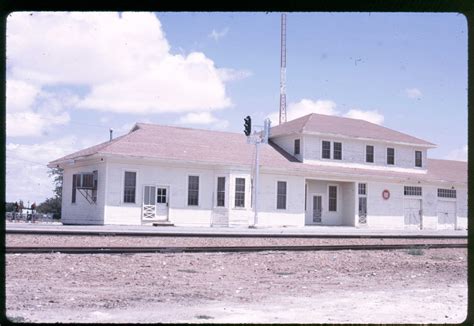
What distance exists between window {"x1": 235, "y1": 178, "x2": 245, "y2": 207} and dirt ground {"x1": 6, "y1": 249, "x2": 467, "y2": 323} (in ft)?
52.9

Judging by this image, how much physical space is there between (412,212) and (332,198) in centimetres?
572

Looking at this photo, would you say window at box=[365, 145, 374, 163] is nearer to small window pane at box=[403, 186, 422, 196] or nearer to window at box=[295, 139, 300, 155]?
small window pane at box=[403, 186, 422, 196]

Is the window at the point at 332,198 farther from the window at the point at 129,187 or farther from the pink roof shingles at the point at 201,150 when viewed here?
the window at the point at 129,187

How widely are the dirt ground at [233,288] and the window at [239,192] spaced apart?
52.9ft

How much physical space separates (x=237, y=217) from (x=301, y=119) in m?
10.4

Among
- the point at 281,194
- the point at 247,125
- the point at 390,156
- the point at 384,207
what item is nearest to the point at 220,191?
the point at 281,194

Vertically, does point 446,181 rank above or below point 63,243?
above

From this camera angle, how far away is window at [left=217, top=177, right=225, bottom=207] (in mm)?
30703

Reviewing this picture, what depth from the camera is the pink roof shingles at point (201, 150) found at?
96.9 ft

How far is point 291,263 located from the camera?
13.3 meters

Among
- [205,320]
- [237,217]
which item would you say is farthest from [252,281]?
[237,217]

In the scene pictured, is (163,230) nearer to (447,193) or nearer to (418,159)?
(418,159)

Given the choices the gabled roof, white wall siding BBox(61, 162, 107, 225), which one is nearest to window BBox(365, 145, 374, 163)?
the gabled roof
